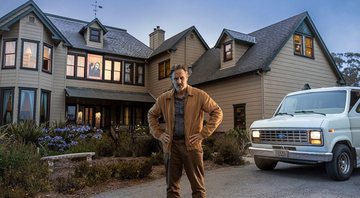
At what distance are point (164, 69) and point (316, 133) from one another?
14.8 m

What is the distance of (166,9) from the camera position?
26078 mm

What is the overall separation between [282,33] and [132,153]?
33.4 feet

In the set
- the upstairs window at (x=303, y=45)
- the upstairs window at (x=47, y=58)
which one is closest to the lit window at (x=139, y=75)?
the upstairs window at (x=47, y=58)

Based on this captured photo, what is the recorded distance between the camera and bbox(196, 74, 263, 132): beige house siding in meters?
14.9

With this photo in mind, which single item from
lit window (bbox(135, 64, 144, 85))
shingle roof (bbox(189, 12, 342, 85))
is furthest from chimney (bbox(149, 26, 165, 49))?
shingle roof (bbox(189, 12, 342, 85))

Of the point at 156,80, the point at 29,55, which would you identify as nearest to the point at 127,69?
the point at 156,80

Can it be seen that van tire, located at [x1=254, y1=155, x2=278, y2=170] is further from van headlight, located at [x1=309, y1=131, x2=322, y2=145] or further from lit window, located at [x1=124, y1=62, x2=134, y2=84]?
lit window, located at [x1=124, y1=62, x2=134, y2=84]

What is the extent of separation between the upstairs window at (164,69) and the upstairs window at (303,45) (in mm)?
7744

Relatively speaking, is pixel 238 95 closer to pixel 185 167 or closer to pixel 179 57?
pixel 179 57

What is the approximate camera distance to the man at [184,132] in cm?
382

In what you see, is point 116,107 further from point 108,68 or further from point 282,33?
point 282,33

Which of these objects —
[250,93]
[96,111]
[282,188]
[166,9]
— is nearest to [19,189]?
[282,188]

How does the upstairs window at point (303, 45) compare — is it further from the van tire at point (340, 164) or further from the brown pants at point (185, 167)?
the brown pants at point (185, 167)

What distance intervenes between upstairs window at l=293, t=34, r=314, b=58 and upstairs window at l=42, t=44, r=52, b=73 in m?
13.4
